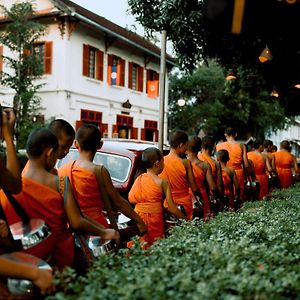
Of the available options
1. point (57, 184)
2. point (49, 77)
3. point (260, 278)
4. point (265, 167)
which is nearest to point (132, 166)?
point (57, 184)

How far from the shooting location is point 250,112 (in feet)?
125

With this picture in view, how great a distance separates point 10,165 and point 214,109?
34.5 metres

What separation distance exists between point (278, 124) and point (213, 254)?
3782 cm

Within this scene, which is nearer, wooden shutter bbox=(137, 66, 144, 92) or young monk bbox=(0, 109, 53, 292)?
young monk bbox=(0, 109, 53, 292)

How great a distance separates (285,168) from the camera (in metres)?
13.8

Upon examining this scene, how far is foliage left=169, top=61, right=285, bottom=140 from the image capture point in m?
37.2

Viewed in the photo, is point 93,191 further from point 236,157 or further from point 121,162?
point 236,157

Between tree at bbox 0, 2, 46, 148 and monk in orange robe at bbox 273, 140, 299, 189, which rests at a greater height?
tree at bbox 0, 2, 46, 148

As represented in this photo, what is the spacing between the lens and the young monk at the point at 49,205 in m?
3.39

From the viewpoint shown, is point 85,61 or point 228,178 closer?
point 228,178

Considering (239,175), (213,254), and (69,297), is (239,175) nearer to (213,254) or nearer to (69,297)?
(213,254)

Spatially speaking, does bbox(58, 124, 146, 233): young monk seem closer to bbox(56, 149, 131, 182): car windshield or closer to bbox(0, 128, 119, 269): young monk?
bbox(0, 128, 119, 269): young monk

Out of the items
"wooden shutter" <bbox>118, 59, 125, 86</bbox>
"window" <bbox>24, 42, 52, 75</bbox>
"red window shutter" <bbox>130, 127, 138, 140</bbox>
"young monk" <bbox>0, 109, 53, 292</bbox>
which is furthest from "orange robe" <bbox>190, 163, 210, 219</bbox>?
"red window shutter" <bbox>130, 127, 138, 140</bbox>

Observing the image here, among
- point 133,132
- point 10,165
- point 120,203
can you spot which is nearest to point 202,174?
point 120,203
